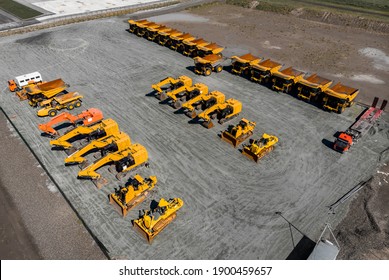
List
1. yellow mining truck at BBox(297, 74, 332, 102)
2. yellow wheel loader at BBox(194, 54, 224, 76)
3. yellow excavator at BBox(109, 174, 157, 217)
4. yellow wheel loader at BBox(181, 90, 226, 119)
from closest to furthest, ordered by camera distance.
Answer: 1. yellow excavator at BBox(109, 174, 157, 217)
2. yellow wheel loader at BBox(181, 90, 226, 119)
3. yellow mining truck at BBox(297, 74, 332, 102)
4. yellow wheel loader at BBox(194, 54, 224, 76)

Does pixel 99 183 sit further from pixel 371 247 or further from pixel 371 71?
pixel 371 71

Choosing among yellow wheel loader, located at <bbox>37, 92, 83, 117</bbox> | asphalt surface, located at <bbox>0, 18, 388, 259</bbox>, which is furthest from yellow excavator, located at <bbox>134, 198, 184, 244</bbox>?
yellow wheel loader, located at <bbox>37, 92, 83, 117</bbox>

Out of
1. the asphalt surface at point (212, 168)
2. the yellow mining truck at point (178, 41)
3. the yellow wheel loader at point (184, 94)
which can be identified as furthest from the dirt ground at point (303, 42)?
the yellow wheel loader at point (184, 94)

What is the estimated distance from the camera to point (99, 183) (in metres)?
18.2

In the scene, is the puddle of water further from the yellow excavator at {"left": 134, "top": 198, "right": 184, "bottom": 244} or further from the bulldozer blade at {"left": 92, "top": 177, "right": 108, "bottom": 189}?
the bulldozer blade at {"left": 92, "top": 177, "right": 108, "bottom": 189}

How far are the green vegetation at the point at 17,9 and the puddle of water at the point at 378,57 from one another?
5673 centimetres

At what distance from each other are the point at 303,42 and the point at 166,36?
67.8 ft

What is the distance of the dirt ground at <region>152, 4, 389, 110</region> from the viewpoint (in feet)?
110

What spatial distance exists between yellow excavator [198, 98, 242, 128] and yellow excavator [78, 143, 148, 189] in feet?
22.1

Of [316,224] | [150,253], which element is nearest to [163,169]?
[150,253]

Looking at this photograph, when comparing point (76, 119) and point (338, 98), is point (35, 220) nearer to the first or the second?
point (76, 119)

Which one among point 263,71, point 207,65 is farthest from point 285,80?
point 207,65

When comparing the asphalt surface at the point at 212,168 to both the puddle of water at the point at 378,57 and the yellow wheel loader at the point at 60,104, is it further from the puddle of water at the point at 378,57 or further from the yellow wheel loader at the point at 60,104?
the puddle of water at the point at 378,57

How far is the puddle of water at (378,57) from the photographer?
35.4 metres
